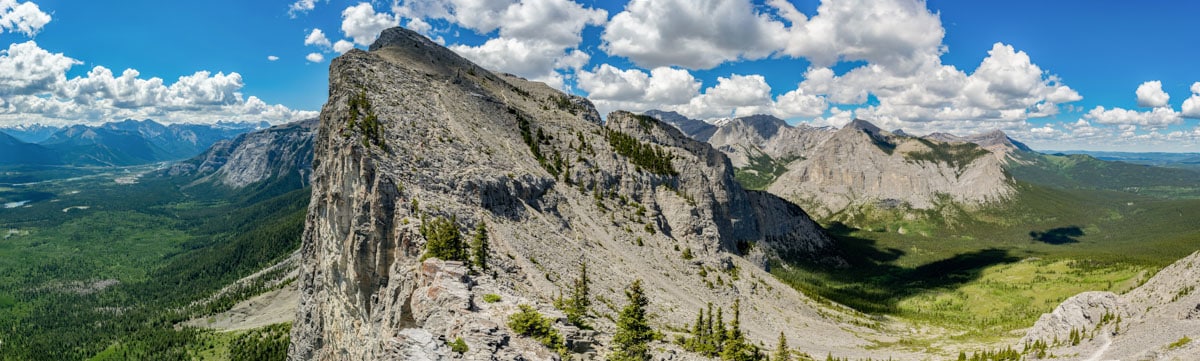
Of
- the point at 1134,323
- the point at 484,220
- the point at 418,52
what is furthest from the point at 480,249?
the point at 418,52

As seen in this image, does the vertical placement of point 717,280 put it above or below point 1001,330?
above

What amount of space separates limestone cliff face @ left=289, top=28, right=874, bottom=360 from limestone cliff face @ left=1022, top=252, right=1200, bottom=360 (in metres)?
28.6

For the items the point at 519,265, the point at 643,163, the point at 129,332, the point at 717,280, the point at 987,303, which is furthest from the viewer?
the point at 987,303

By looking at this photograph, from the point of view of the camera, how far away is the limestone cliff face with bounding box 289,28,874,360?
123 feet

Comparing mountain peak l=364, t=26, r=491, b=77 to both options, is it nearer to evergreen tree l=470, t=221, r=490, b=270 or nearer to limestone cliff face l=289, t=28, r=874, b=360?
limestone cliff face l=289, t=28, r=874, b=360

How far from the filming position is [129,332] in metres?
158

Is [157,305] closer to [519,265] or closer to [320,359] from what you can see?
[320,359]

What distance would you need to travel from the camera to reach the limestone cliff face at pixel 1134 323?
40.9 metres

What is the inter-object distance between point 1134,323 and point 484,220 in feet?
225

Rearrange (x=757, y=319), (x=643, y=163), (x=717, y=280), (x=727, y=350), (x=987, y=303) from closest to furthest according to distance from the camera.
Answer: (x=727, y=350)
(x=757, y=319)
(x=717, y=280)
(x=643, y=163)
(x=987, y=303)

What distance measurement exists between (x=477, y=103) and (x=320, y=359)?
49.8 m

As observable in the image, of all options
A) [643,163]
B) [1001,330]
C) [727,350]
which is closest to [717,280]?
[643,163]

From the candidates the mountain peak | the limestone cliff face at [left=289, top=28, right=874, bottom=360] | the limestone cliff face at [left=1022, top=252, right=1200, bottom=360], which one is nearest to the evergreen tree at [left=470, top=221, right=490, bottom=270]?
the limestone cliff face at [left=289, top=28, right=874, bottom=360]

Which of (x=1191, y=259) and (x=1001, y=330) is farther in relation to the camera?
(x=1001, y=330)
